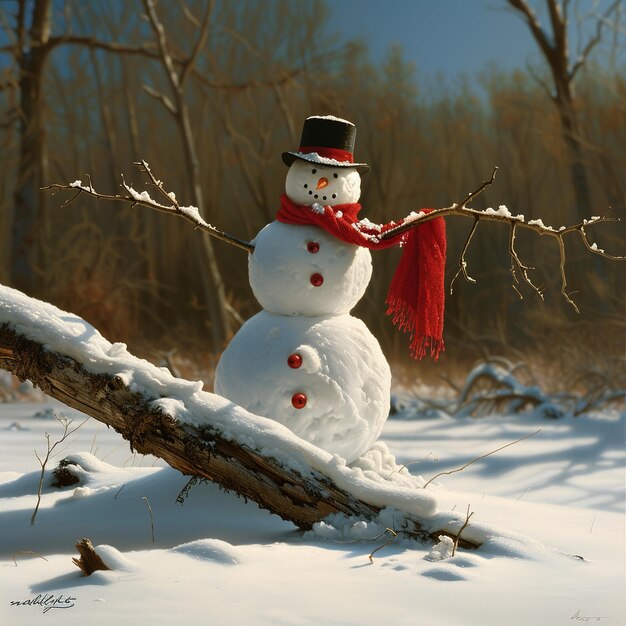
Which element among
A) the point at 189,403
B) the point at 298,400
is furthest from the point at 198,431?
the point at 298,400

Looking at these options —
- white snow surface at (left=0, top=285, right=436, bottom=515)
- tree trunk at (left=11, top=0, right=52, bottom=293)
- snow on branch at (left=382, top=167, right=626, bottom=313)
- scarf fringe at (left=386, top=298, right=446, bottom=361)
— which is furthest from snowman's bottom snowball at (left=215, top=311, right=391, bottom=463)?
tree trunk at (left=11, top=0, right=52, bottom=293)

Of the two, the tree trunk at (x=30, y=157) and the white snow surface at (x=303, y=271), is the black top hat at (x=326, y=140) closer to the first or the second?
the white snow surface at (x=303, y=271)

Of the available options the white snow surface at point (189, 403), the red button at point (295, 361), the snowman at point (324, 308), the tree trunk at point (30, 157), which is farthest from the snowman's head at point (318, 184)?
the tree trunk at point (30, 157)

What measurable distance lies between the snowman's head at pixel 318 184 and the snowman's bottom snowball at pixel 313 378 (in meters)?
0.51

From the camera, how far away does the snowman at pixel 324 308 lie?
134 inches

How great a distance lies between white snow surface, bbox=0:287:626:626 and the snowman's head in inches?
40.1

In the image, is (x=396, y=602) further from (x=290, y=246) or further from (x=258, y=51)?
(x=258, y=51)

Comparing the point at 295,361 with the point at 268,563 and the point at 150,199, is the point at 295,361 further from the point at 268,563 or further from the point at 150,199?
the point at 268,563

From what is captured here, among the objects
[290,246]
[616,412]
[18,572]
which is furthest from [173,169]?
[18,572]

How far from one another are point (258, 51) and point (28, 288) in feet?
12.1

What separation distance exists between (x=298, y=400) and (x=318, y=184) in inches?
36.5

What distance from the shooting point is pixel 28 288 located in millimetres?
8508

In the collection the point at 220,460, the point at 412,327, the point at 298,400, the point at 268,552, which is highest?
the point at 412,327

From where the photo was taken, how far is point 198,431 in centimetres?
296
